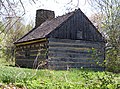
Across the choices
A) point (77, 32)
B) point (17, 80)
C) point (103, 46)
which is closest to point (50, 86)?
point (17, 80)

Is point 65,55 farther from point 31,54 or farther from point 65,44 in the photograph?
point 31,54

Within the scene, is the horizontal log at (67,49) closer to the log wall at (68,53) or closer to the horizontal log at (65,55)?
the log wall at (68,53)

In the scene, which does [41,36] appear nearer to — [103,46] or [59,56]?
[59,56]

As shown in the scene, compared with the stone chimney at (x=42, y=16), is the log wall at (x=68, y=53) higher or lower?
lower

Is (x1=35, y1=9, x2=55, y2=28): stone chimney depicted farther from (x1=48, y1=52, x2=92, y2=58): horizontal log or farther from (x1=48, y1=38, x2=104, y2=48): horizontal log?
(x1=48, y1=52, x2=92, y2=58): horizontal log

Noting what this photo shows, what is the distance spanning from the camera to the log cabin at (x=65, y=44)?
70.4 feet

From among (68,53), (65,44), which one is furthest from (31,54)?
(68,53)

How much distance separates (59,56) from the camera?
21.7 metres

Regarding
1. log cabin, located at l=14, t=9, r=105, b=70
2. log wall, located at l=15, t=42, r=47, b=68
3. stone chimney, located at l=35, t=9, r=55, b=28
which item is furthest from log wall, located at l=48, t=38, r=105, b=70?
stone chimney, located at l=35, t=9, r=55, b=28

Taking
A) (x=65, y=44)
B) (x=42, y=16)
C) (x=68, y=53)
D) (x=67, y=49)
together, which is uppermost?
(x=42, y=16)

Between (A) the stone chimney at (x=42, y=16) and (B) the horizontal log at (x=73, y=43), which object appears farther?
(A) the stone chimney at (x=42, y=16)

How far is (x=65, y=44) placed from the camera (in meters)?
22.4

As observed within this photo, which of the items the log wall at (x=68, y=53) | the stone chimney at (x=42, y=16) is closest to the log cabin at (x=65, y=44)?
the log wall at (x=68, y=53)

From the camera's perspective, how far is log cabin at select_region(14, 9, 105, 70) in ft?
70.4
